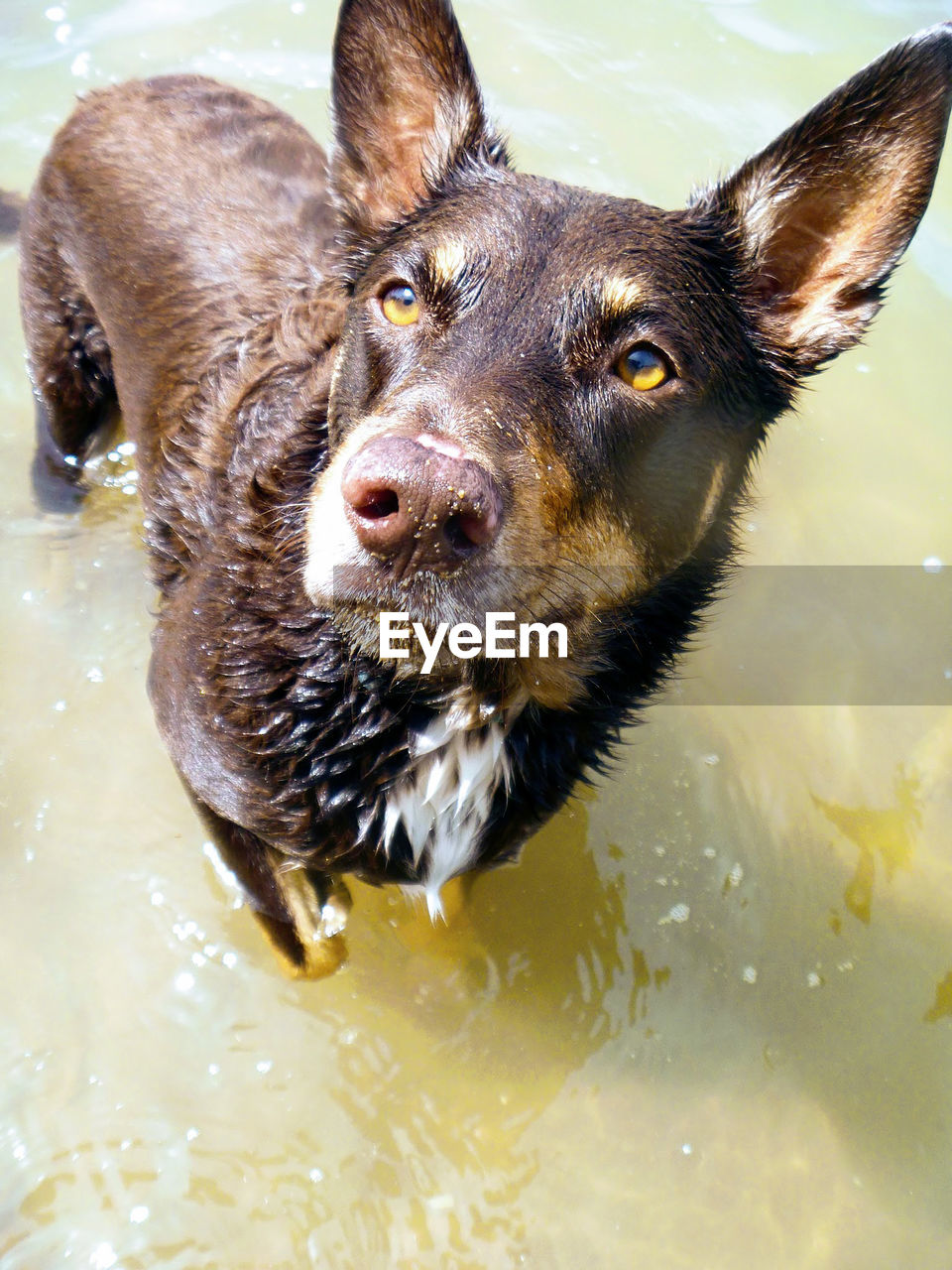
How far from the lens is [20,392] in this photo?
5.19 metres

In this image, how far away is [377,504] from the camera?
2.03 metres

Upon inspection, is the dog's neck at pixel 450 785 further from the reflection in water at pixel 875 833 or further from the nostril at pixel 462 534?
the reflection in water at pixel 875 833

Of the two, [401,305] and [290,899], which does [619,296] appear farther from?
[290,899]

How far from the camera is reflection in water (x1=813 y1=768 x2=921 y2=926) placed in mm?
4086

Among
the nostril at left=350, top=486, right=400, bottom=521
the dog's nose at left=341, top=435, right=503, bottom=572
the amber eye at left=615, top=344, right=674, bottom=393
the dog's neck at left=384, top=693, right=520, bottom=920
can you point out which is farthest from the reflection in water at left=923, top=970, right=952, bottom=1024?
the nostril at left=350, top=486, right=400, bottom=521

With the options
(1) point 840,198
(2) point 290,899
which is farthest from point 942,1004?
(1) point 840,198

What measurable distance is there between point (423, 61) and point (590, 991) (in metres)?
3.02

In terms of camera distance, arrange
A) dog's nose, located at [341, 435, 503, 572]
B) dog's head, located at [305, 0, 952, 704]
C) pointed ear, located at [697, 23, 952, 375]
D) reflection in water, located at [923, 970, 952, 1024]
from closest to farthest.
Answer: dog's nose, located at [341, 435, 503, 572]
dog's head, located at [305, 0, 952, 704]
pointed ear, located at [697, 23, 952, 375]
reflection in water, located at [923, 970, 952, 1024]

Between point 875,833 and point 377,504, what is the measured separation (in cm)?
306

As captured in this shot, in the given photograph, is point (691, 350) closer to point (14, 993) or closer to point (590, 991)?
point (590, 991)

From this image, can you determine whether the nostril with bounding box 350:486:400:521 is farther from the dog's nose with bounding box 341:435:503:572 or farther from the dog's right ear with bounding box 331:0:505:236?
the dog's right ear with bounding box 331:0:505:236

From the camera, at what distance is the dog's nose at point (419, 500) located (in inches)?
76.6

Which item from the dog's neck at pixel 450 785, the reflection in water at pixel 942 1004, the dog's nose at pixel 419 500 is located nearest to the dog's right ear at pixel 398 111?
the dog's nose at pixel 419 500

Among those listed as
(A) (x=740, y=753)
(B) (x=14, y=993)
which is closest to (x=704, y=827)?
(A) (x=740, y=753)
